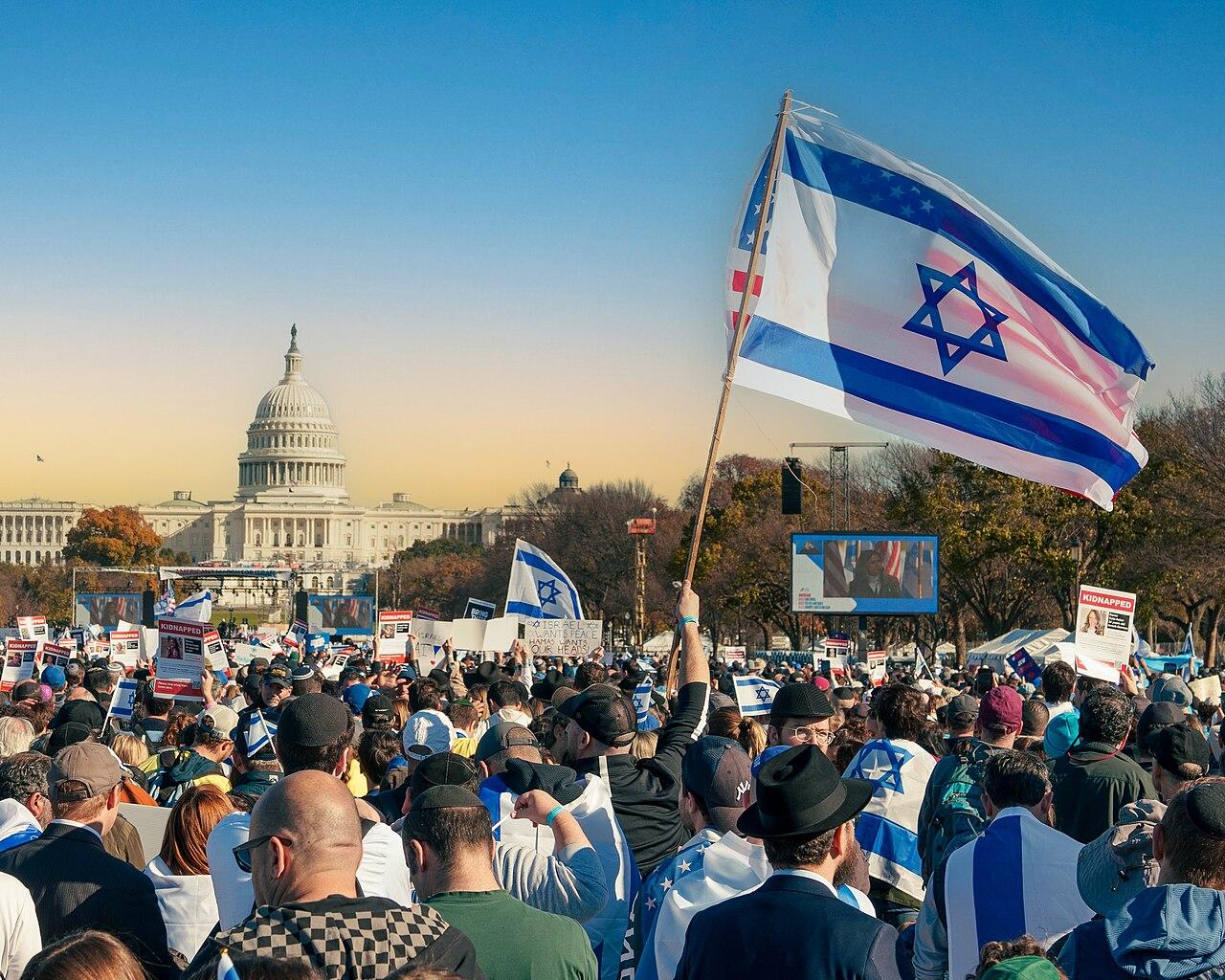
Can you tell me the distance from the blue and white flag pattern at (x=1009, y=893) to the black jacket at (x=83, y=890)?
230 cm

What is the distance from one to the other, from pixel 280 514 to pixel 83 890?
186742mm

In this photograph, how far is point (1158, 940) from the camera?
3.51 metres

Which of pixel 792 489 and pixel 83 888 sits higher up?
pixel 792 489

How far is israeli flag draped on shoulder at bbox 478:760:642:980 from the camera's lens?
5.15 meters

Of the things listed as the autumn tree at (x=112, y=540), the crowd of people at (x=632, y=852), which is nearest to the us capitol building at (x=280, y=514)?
the autumn tree at (x=112, y=540)

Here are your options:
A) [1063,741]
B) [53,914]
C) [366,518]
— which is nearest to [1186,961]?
[53,914]

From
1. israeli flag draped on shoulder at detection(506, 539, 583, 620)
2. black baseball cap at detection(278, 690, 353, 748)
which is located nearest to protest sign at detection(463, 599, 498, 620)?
israeli flag draped on shoulder at detection(506, 539, 583, 620)

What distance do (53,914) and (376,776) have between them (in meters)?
3.26

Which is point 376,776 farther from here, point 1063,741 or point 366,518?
point 366,518

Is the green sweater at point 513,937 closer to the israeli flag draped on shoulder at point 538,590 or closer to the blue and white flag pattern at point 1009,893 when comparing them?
the blue and white flag pattern at point 1009,893

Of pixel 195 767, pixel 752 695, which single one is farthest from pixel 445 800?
pixel 752 695

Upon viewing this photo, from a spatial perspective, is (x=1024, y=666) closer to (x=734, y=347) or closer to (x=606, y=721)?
(x=734, y=347)

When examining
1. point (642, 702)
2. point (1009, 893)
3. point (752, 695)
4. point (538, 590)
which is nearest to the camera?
point (1009, 893)

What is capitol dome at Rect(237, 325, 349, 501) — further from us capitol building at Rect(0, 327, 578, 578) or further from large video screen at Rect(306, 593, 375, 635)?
Result: large video screen at Rect(306, 593, 375, 635)
